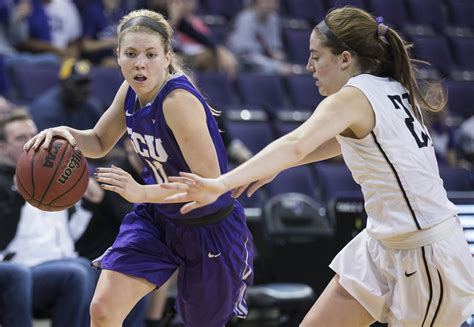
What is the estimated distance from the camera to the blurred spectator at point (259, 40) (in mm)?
9090

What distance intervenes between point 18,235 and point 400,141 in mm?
2706

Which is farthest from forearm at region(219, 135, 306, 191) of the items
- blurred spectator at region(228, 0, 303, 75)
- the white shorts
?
blurred spectator at region(228, 0, 303, 75)

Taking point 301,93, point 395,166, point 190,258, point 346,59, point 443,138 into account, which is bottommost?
point 443,138

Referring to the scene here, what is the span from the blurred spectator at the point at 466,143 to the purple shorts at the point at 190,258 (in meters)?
5.64

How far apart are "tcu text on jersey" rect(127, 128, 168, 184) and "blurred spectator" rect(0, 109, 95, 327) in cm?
133

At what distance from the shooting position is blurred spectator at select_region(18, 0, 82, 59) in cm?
780

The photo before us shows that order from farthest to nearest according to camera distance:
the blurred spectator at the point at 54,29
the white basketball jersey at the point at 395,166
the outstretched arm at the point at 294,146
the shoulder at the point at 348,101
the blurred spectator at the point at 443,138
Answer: the blurred spectator at the point at 443,138 < the blurred spectator at the point at 54,29 < the white basketball jersey at the point at 395,166 < the shoulder at the point at 348,101 < the outstretched arm at the point at 294,146

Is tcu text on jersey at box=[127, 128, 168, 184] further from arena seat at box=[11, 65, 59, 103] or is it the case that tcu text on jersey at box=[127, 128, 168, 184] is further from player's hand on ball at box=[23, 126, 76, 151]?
arena seat at box=[11, 65, 59, 103]

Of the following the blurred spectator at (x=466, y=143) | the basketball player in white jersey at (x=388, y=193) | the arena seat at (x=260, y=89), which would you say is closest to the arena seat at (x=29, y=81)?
the arena seat at (x=260, y=89)

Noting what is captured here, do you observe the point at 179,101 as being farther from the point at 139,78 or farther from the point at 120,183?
the point at 120,183

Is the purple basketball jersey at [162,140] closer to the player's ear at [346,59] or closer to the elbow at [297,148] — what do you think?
the player's ear at [346,59]

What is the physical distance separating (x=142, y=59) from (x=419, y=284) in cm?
139

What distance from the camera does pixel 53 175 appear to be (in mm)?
3432

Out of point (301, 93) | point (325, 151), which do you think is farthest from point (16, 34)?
point (325, 151)
